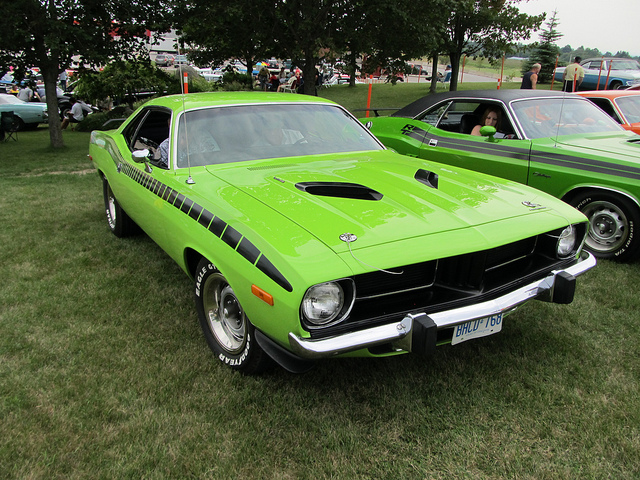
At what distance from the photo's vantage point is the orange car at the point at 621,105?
6.65 m

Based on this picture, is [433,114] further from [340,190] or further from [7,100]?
[7,100]

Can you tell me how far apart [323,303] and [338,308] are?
8cm

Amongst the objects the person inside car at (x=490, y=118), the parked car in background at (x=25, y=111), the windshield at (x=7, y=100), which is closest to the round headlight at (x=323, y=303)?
the person inside car at (x=490, y=118)

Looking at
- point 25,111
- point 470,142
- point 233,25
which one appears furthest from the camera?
point 25,111

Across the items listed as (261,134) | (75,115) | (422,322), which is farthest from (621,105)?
(75,115)

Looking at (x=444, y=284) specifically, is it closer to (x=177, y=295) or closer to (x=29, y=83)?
(x=177, y=295)

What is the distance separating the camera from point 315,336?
2.18m

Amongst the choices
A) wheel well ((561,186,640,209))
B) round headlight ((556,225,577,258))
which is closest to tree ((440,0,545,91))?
wheel well ((561,186,640,209))

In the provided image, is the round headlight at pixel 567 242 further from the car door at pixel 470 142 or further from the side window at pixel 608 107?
the side window at pixel 608 107

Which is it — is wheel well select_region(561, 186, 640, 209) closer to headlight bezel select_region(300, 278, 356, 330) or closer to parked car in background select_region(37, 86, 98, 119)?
headlight bezel select_region(300, 278, 356, 330)

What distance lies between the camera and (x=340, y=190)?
2.93m

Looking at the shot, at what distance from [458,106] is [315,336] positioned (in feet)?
14.9

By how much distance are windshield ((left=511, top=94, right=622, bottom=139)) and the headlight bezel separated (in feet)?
12.4

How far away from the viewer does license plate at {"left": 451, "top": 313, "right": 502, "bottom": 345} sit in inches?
94.8
